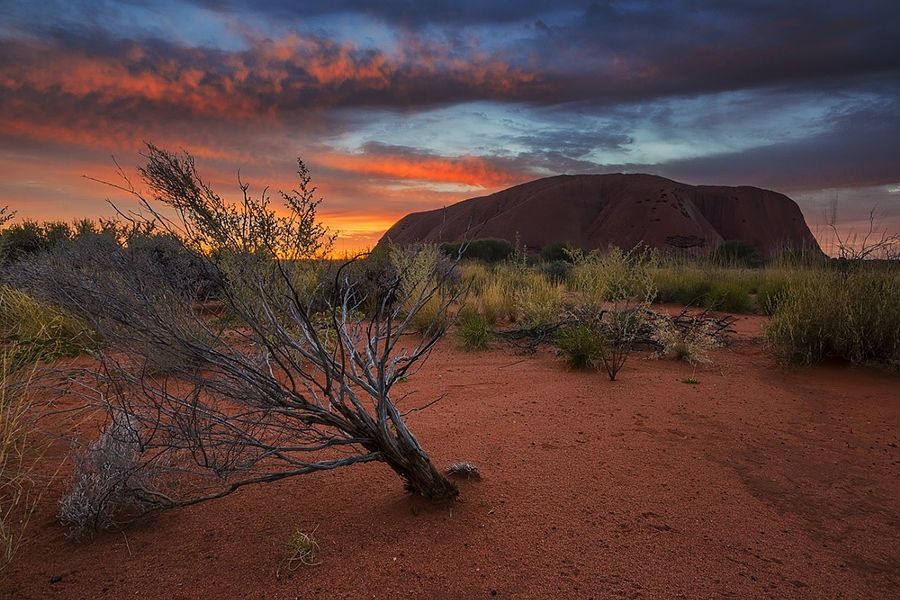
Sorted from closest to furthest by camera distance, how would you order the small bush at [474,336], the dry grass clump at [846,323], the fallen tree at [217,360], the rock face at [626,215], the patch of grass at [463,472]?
the fallen tree at [217,360] < the patch of grass at [463,472] < the dry grass clump at [846,323] < the small bush at [474,336] < the rock face at [626,215]

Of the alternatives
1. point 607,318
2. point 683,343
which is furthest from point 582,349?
point 607,318

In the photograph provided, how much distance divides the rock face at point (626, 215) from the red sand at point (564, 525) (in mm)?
51680

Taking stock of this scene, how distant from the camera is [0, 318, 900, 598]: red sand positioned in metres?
2.38

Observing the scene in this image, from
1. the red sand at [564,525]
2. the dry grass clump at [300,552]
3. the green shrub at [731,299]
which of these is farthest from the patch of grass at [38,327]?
the green shrub at [731,299]

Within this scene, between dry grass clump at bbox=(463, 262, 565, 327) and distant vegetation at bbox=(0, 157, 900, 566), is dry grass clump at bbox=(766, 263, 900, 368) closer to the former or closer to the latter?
distant vegetation at bbox=(0, 157, 900, 566)

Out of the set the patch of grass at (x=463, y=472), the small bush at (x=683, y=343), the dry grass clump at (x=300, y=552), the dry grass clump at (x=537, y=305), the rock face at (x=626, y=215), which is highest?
the rock face at (x=626, y=215)

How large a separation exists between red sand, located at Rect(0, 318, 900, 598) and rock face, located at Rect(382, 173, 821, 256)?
5168 cm

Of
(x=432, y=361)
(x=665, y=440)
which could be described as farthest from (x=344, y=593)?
(x=432, y=361)

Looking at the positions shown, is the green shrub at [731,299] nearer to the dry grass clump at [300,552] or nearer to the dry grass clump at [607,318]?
the dry grass clump at [607,318]

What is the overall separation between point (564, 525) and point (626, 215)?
69.9m

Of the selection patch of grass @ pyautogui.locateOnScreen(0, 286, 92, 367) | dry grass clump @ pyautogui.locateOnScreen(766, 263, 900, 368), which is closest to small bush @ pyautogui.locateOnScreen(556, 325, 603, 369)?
dry grass clump @ pyautogui.locateOnScreen(766, 263, 900, 368)

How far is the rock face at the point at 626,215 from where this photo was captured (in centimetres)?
6397

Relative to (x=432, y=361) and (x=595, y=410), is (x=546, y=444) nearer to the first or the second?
(x=595, y=410)

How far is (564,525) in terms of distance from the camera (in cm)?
282
